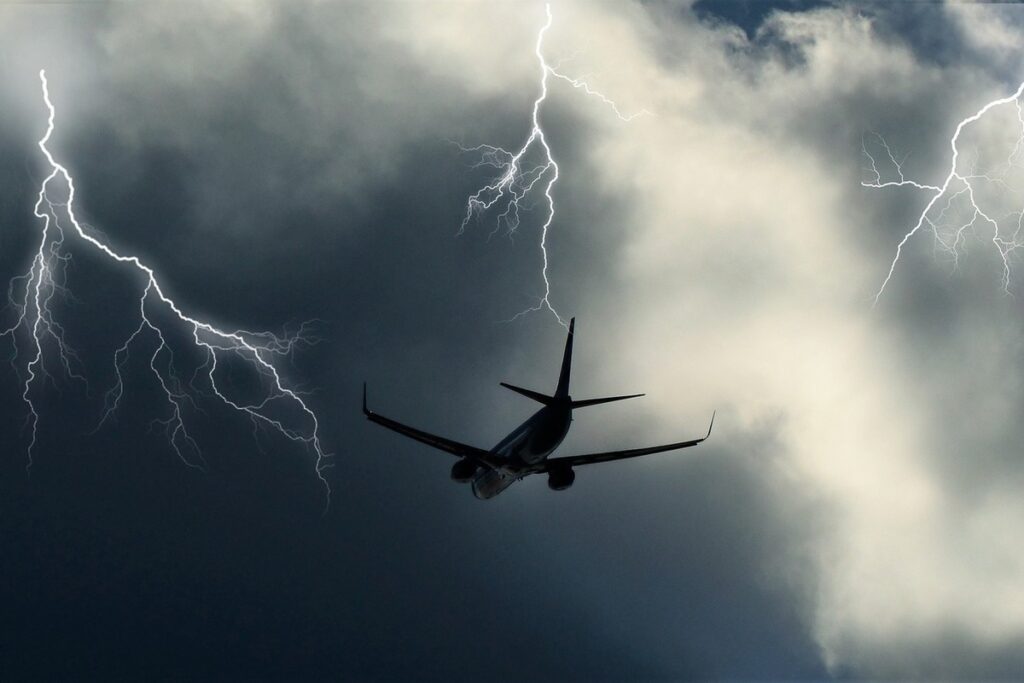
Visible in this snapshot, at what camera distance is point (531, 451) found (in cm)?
5094

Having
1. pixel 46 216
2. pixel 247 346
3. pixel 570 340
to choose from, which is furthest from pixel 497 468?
pixel 46 216

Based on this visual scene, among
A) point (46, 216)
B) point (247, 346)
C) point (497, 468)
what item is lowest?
point (497, 468)

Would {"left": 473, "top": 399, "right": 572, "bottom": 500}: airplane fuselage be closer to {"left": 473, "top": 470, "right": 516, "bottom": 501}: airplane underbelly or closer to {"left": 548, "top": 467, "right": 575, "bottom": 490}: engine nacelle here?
{"left": 473, "top": 470, "right": 516, "bottom": 501}: airplane underbelly

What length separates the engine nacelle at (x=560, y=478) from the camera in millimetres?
54906

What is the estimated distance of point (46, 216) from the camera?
75.4 metres

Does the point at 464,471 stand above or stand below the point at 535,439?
above

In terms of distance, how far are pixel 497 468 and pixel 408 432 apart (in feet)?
21.9

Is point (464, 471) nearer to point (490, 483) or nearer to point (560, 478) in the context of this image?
point (490, 483)

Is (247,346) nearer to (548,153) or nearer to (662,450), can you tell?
(548,153)

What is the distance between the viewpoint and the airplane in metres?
49.8

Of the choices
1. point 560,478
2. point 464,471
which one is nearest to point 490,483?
point 464,471

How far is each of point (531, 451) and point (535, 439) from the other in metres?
1.09

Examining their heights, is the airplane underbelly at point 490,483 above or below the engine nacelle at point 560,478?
above

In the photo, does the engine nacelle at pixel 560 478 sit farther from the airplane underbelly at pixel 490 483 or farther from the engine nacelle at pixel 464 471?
the engine nacelle at pixel 464 471
